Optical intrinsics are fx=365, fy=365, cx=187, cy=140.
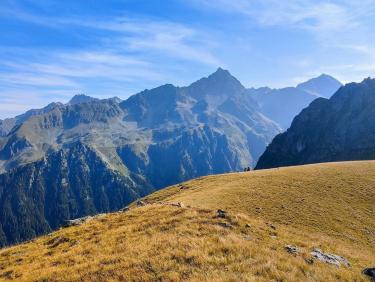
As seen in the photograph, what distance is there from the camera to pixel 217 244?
75.4ft

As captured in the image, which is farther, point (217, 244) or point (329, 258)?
point (217, 244)

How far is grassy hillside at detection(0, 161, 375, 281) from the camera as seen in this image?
1945 cm

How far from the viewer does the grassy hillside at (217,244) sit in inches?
766

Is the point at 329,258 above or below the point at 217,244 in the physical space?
below

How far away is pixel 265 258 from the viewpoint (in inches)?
810

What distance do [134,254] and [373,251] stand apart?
72.9 ft

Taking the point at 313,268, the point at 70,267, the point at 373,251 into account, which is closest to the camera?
the point at 313,268

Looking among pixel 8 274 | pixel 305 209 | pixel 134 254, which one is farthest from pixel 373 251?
pixel 8 274

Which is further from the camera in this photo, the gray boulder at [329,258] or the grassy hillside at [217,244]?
the gray boulder at [329,258]

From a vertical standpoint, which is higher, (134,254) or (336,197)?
(134,254)

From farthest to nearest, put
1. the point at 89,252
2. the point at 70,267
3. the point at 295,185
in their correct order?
1. the point at 295,185
2. the point at 89,252
3. the point at 70,267

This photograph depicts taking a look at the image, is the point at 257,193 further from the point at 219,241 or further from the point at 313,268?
the point at 313,268

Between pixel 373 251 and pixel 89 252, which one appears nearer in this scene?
pixel 89 252

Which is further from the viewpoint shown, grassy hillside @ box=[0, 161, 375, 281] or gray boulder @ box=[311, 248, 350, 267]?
gray boulder @ box=[311, 248, 350, 267]
